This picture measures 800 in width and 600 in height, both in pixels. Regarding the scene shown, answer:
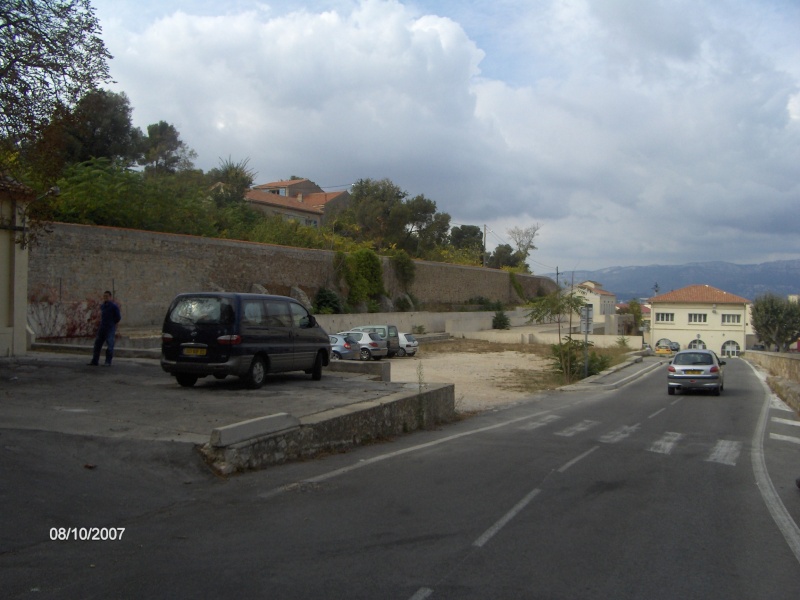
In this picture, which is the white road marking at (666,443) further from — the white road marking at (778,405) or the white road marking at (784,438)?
the white road marking at (778,405)

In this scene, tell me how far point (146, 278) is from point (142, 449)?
2593 centimetres

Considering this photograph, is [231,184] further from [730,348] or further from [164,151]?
[730,348]

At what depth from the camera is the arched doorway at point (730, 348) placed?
88.0 m

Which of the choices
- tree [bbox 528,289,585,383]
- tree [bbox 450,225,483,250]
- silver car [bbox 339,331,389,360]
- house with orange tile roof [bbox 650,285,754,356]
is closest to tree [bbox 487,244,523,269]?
tree [bbox 450,225,483,250]

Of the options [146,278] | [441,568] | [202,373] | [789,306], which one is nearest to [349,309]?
[146,278]

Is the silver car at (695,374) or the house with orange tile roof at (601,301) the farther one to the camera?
the house with orange tile roof at (601,301)

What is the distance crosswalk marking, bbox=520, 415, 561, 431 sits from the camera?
1525cm

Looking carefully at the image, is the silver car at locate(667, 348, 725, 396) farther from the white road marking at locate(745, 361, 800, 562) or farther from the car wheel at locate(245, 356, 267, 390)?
the car wheel at locate(245, 356, 267, 390)

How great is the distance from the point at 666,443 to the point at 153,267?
84.9ft

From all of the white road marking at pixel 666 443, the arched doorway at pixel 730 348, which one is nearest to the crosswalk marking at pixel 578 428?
the white road marking at pixel 666 443

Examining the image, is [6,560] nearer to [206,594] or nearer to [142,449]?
[206,594]

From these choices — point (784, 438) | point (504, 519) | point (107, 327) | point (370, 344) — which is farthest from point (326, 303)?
point (504, 519)

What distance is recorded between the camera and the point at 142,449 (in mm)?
8656
